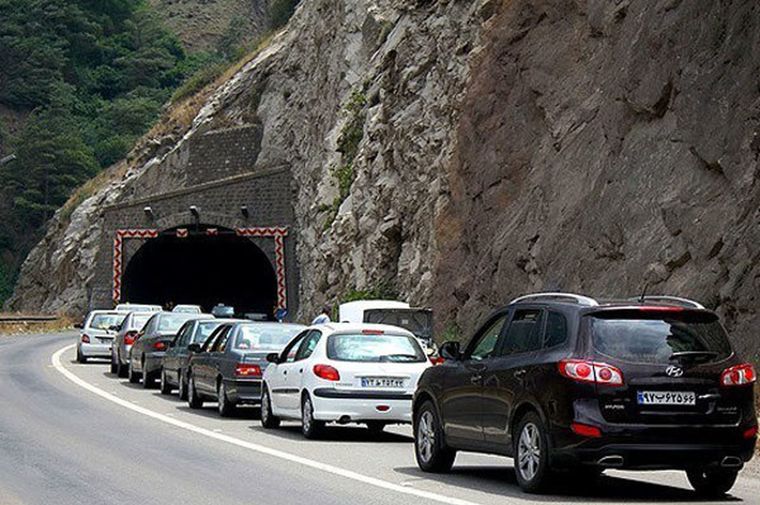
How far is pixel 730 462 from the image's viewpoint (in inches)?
492

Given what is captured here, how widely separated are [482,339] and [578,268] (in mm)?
16197

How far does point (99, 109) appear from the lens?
130m

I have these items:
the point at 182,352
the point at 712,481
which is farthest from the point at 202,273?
the point at 712,481

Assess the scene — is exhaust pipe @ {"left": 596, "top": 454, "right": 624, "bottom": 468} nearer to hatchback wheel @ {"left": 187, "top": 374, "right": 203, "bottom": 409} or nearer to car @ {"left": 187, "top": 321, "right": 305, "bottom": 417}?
car @ {"left": 187, "top": 321, "right": 305, "bottom": 417}

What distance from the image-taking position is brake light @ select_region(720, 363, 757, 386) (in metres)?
12.6

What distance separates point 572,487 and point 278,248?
5067cm

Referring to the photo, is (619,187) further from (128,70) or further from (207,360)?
(128,70)

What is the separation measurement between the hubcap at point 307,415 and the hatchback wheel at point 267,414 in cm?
150

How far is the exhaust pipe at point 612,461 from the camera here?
1227cm

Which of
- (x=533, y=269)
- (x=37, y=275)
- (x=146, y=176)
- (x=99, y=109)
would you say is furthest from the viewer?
(x=99, y=109)

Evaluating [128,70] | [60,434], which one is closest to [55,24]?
[128,70]

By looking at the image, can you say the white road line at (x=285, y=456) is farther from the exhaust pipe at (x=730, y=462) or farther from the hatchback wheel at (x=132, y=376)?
the exhaust pipe at (x=730, y=462)

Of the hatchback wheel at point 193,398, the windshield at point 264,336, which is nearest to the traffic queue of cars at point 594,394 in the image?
the windshield at point 264,336

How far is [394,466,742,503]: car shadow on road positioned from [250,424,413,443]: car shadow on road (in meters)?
3.99
